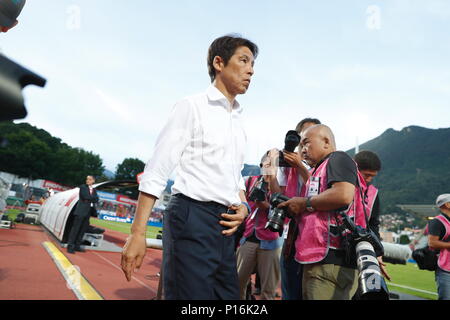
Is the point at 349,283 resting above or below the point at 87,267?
above

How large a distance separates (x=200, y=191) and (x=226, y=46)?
3.41 ft

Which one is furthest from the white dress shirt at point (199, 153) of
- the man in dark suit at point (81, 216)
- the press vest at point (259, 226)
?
the man in dark suit at point (81, 216)

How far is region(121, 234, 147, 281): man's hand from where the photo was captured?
1399mm

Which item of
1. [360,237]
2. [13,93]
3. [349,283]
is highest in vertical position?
[13,93]

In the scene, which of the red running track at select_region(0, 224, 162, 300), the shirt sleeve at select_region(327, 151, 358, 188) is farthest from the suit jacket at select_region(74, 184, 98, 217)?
the shirt sleeve at select_region(327, 151, 358, 188)

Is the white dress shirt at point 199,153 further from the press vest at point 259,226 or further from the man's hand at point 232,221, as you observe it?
the press vest at point 259,226

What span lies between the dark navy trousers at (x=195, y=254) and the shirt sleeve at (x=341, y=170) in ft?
2.86

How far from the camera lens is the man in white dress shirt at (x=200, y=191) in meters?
1.48

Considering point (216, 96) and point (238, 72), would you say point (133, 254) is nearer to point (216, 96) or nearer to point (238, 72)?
point (216, 96)

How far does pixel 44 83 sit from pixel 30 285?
4646 mm
